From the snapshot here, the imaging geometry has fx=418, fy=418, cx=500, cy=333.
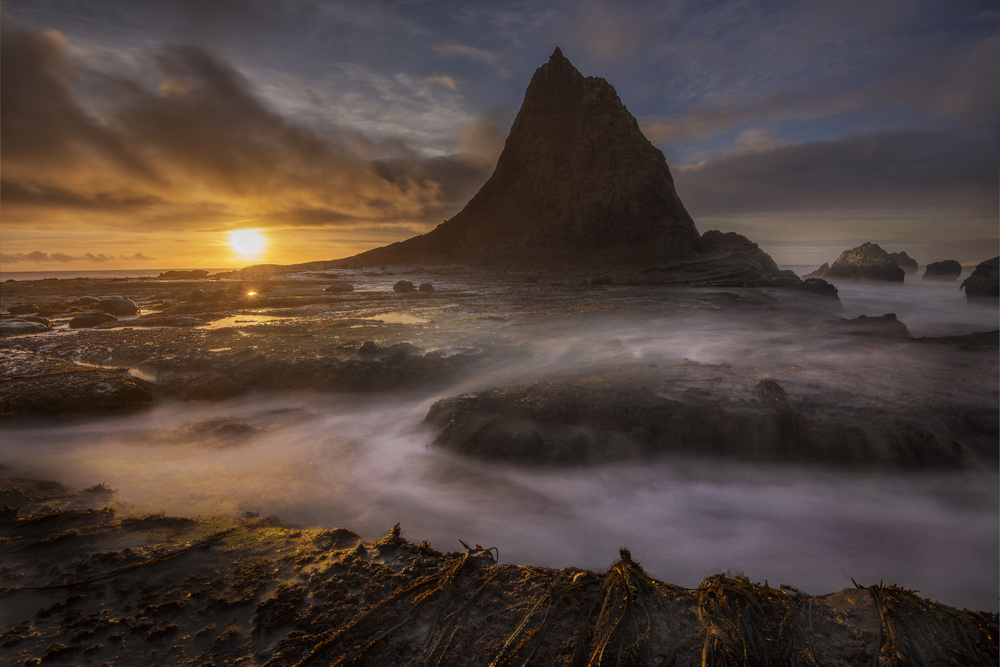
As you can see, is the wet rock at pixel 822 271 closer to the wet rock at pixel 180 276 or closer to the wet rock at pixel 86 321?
the wet rock at pixel 86 321

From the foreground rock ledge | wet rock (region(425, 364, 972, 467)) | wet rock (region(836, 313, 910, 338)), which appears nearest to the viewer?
the foreground rock ledge

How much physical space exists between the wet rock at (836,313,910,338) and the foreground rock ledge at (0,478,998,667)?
29.2ft

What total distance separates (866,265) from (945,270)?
12.0 metres

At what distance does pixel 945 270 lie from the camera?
1555 inches

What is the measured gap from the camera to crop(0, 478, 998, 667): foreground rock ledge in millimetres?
1778

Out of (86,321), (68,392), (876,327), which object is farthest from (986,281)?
(86,321)

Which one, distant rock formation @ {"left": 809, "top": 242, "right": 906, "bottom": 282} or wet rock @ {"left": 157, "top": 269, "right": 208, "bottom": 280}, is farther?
wet rock @ {"left": 157, "top": 269, "right": 208, "bottom": 280}

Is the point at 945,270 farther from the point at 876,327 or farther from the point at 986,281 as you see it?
the point at 876,327

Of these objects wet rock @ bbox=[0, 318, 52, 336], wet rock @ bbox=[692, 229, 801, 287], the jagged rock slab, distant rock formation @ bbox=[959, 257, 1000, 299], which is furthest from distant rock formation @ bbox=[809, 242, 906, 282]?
wet rock @ bbox=[0, 318, 52, 336]

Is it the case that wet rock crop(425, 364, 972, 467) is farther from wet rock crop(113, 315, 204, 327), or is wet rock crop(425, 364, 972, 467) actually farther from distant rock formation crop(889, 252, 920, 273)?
distant rock formation crop(889, 252, 920, 273)

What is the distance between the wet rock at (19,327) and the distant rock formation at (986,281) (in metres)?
34.6

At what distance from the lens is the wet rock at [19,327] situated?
988 centimetres

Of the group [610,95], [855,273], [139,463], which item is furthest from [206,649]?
[610,95]

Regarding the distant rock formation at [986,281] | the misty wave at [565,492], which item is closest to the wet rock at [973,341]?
the misty wave at [565,492]
